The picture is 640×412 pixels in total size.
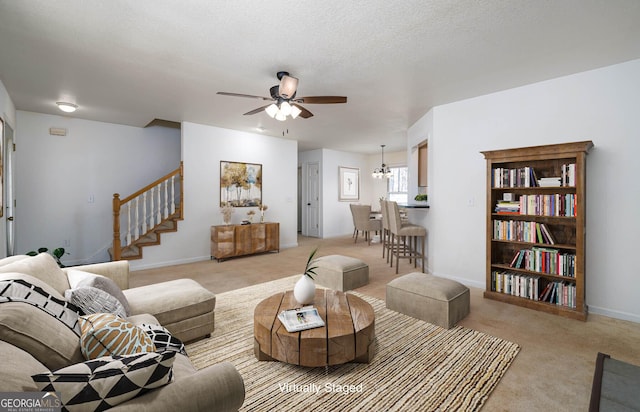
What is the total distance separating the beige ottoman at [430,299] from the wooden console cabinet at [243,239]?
3431 mm

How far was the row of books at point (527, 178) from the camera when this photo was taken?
9.95ft

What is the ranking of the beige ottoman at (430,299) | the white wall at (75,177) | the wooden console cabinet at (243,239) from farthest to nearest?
the wooden console cabinet at (243,239)
the white wall at (75,177)
the beige ottoman at (430,299)

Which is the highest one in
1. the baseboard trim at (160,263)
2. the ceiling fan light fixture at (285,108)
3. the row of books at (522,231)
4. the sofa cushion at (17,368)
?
the ceiling fan light fixture at (285,108)

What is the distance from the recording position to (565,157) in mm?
2986

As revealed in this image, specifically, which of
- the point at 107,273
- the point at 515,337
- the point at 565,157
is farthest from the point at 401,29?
the point at 107,273

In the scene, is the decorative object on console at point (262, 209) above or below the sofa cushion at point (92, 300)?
above

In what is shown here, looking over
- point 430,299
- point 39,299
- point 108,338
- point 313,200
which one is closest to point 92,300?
point 39,299

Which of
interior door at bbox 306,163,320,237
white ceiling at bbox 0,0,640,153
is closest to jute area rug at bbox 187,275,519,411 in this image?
white ceiling at bbox 0,0,640,153

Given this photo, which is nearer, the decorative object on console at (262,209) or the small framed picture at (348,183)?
the decorative object on console at (262,209)

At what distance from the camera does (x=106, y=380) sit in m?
0.95

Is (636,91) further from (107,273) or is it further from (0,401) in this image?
(107,273)

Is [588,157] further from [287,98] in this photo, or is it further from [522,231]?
[287,98]

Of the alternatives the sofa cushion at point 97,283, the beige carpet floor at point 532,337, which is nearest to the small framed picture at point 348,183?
the beige carpet floor at point 532,337

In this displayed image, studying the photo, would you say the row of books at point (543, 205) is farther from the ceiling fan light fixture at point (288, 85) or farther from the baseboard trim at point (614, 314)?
the ceiling fan light fixture at point (288, 85)
